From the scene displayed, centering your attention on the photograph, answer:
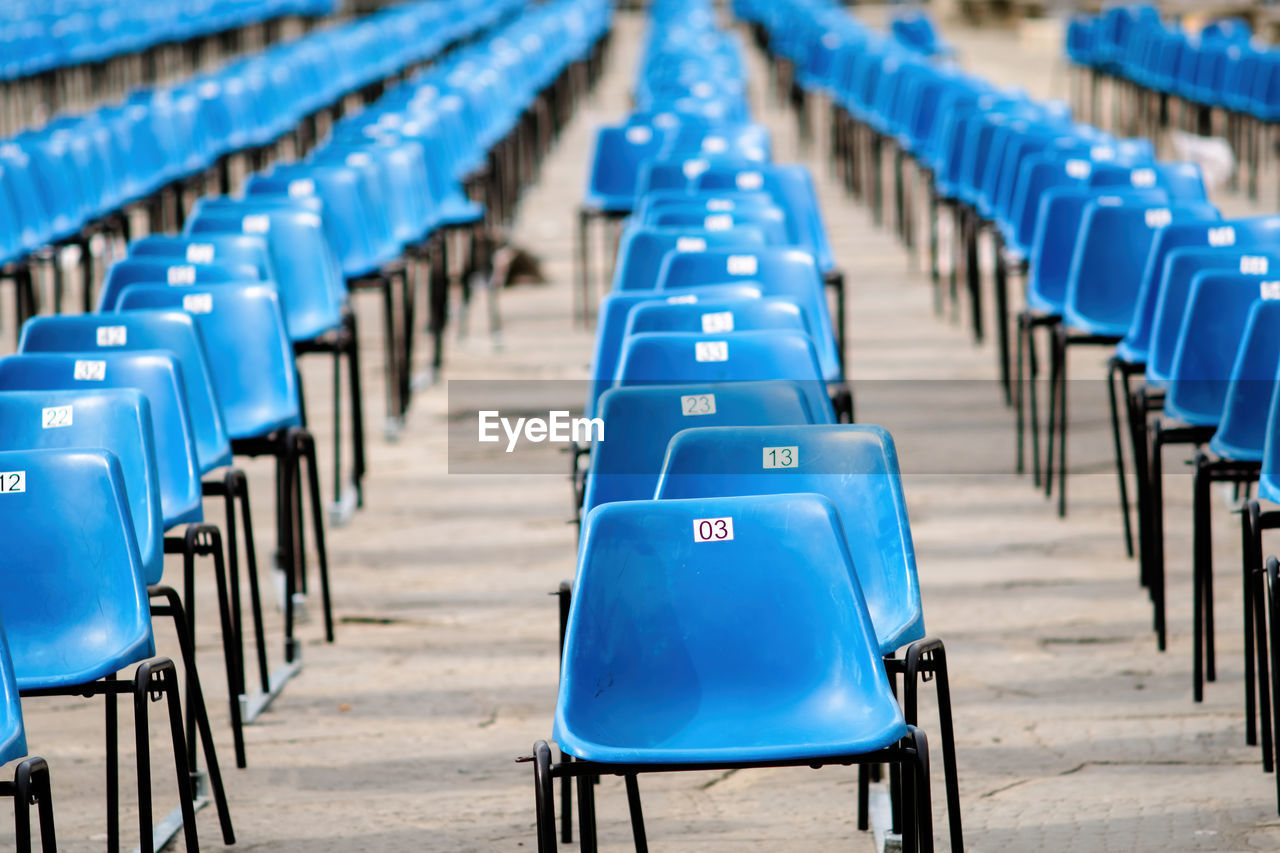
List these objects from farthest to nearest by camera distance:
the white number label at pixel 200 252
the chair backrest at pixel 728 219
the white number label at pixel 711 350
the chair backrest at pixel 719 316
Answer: the chair backrest at pixel 728 219 < the white number label at pixel 200 252 < the chair backrest at pixel 719 316 < the white number label at pixel 711 350

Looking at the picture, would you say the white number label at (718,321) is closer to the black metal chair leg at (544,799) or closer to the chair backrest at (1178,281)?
the chair backrest at (1178,281)

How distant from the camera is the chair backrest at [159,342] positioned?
4.61 metres

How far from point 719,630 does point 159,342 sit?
222 centimetres

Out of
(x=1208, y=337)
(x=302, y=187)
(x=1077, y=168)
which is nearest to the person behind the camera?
(x=1208, y=337)

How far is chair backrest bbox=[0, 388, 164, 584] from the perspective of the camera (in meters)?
3.86

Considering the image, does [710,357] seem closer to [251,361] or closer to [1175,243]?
[251,361]

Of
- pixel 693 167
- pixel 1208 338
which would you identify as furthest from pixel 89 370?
pixel 693 167

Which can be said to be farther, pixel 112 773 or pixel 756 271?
pixel 756 271

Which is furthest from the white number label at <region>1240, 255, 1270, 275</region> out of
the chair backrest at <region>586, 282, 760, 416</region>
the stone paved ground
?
the chair backrest at <region>586, 282, 760, 416</region>

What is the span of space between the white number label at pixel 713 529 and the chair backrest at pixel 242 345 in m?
2.41

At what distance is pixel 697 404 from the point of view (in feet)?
12.5

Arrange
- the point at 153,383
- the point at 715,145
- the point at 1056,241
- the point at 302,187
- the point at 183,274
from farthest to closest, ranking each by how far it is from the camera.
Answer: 1. the point at 715,145
2. the point at 302,187
3. the point at 1056,241
4. the point at 183,274
5. the point at 153,383

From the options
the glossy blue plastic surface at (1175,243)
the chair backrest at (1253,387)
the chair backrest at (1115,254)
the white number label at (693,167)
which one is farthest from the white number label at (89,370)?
the white number label at (693,167)

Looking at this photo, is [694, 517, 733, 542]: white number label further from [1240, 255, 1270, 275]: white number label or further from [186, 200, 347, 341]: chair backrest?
[186, 200, 347, 341]: chair backrest
